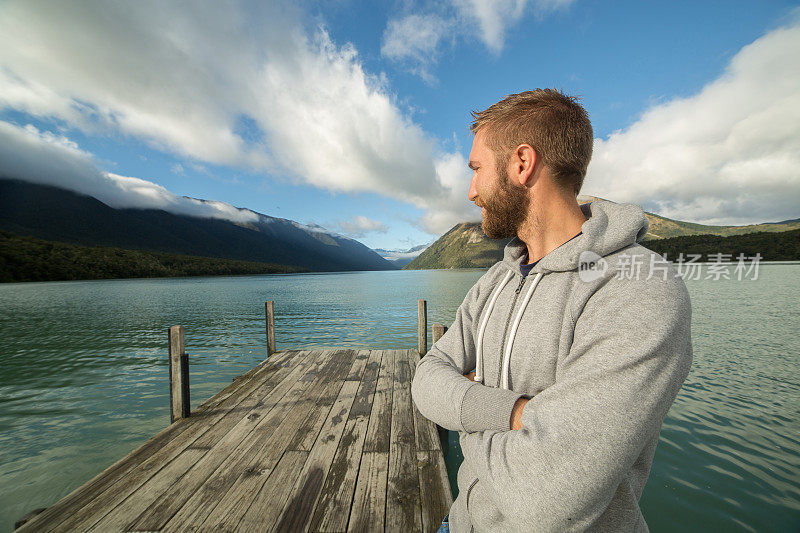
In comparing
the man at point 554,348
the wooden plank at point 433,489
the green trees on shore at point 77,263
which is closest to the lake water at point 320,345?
the wooden plank at point 433,489

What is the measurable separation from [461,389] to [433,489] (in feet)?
8.76

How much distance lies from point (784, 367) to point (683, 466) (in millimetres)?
9551

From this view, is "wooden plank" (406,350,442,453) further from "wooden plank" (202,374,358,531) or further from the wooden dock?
"wooden plank" (202,374,358,531)

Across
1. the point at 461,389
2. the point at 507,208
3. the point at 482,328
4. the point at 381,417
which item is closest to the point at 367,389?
the point at 381,417

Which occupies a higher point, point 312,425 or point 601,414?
point 601,414

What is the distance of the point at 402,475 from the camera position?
12.7 ft

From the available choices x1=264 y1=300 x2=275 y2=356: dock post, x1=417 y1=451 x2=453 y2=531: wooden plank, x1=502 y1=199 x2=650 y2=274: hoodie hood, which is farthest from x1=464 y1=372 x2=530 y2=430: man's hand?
x1=264 y1=300 x2=275 y2=356: dock post

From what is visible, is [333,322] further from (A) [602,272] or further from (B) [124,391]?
(A) [602,272]

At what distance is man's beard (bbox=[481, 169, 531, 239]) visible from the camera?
71.2 inches

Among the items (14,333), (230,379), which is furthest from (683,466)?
(14,333)

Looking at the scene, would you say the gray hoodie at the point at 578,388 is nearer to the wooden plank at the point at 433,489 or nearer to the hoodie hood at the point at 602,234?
the hoodie hood at the point at 602,234

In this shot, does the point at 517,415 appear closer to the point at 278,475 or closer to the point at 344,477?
the point at 344,477

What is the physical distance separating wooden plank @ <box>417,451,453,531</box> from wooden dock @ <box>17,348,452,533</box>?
0.01 metres

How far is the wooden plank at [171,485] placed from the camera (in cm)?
321
